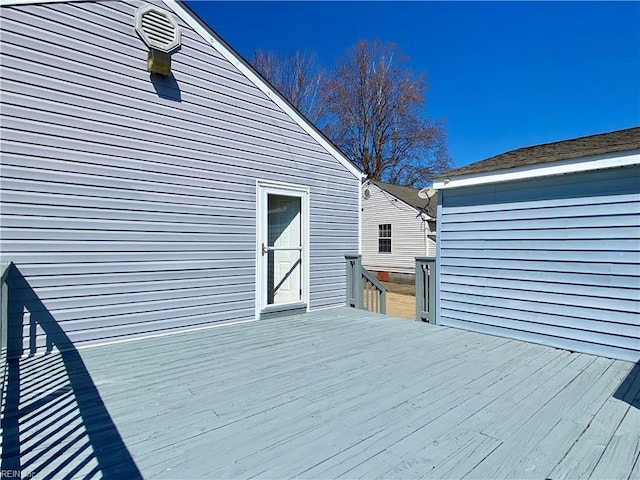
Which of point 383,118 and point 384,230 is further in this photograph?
point 383,118

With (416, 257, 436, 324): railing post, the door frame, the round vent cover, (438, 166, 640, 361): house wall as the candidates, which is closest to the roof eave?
(438, 166, 640, 361): house wall

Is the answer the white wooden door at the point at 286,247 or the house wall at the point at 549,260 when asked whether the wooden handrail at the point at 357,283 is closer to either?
the white wooden door at the point at 286,247

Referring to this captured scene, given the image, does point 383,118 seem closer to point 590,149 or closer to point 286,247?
point 286,247

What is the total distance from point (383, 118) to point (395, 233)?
9.07 m

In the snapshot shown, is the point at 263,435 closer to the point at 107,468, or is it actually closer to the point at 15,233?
the point at 107,468

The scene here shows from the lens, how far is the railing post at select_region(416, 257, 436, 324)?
4.80 meters

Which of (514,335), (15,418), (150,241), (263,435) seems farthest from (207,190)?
(514,335)

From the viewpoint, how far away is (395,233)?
13.9m

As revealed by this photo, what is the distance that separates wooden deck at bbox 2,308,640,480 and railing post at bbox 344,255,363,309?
2.41 metres

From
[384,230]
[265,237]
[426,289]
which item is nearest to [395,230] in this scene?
[384,230]

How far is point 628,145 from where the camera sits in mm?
3250

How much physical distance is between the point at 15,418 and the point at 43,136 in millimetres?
2566

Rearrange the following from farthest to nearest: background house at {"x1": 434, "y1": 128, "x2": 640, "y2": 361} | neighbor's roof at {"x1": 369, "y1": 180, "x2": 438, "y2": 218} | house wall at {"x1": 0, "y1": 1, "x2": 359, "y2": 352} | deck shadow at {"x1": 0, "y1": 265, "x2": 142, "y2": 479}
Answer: neighbor's roof at {"x1": 369, "y1": 180, "x2": 438, "y2": 218}
background house at {"x1": 434, "y1": 128, "x2": 640, "y2": 361}
house wall at {"x1": 0, "y1": 1, "x2": 359, "y2": 352}
deck shadow at {"x1": 0, "y1": 265, "x2": 142, "y2": 479}

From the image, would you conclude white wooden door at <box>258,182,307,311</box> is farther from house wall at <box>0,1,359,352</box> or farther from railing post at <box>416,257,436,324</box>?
railing post at <box>416,257,436,324</box>
